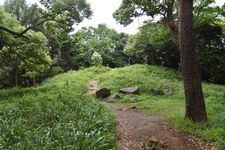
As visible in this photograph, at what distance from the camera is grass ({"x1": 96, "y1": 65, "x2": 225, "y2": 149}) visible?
10.0 metres

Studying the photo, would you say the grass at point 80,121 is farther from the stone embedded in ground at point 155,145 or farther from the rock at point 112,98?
the stone embedded in ground at point 155,145

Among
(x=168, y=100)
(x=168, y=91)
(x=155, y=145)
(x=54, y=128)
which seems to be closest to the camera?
(x=54, y=128)

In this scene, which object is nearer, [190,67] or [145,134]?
[145,134]

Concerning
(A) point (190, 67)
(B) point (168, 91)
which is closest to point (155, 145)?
(A) point (190, 67)

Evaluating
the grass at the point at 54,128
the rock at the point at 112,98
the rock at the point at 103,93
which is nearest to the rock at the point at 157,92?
the rock at the point at 112,98

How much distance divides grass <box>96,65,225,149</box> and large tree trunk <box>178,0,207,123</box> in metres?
0.41

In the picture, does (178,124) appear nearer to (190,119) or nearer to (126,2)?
(190,119)

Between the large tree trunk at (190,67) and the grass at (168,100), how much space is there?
41 centimetres

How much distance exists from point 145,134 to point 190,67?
7.76 ft

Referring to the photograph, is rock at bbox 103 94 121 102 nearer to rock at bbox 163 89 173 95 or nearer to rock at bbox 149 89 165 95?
rock at bbox 149 89 165 95

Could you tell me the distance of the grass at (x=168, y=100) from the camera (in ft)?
32.9

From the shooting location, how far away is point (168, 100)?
53.6 feet

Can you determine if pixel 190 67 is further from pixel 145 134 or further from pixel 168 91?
pixel 168 91

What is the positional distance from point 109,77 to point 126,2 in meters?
5.17
